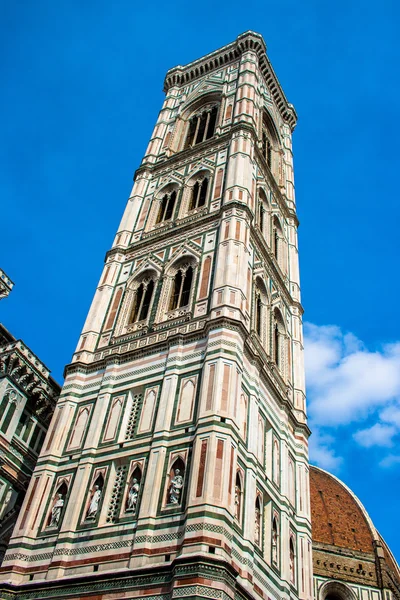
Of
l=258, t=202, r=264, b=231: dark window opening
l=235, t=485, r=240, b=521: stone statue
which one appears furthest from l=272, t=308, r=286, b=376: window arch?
l=235, t=485, r=240, b=521: stone statue

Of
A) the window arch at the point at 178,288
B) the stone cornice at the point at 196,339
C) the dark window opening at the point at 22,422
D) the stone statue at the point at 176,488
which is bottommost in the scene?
the stone statue at the point at 176,488

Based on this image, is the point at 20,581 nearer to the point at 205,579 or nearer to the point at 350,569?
the point at 205,579

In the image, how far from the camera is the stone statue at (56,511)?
14.5 metres

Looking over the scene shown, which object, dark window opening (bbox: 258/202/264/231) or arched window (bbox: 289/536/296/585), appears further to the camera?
dark window opening (bbox: 258/202/264/231)

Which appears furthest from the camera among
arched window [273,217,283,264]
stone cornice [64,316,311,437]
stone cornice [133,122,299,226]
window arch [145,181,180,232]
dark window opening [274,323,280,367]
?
stone cornice [133,122,299,226]

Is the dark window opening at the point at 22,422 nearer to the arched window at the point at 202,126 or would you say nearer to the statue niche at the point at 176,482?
the statue niche at the point at 176,482

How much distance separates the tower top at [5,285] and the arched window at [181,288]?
6.09 metres

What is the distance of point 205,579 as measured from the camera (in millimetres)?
11156

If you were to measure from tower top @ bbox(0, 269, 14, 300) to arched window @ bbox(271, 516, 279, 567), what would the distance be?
468 inches

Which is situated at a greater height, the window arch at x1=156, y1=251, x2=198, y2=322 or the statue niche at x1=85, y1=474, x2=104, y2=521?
the window arch at x1=156, y1=251, x2=198, y2=322

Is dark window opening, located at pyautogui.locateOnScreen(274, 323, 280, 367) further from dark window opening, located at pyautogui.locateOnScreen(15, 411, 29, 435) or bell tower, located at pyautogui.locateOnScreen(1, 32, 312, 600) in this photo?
dark window opening, located at pyautogui.locateOnScreen(15, 411, 29, 435)

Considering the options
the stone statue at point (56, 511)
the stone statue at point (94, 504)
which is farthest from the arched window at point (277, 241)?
the stone statue at point (56, 511)

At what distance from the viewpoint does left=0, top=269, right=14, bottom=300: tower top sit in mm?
21484

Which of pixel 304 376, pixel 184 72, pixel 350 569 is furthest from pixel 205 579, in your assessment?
pixel 184 72
